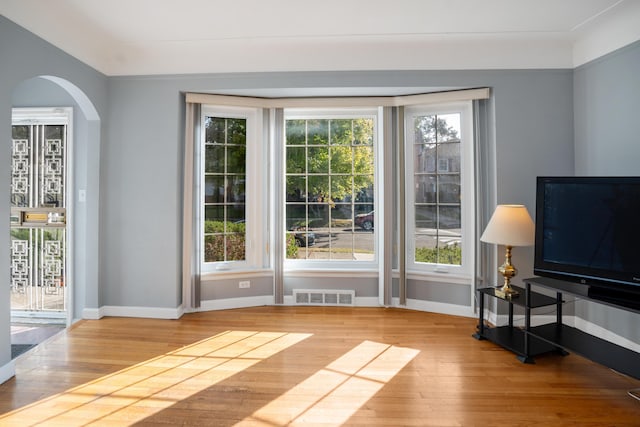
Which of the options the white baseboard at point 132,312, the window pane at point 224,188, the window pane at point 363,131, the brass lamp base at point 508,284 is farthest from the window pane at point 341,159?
the white baseboard at point 132,312

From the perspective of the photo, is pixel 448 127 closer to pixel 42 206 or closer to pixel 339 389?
pixel 339 389

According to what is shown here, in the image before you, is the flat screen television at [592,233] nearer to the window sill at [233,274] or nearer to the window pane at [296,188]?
the window pane at [296,188]

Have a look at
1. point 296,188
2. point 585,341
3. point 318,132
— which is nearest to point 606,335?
point 585,341

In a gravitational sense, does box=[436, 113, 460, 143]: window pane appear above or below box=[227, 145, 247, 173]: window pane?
above

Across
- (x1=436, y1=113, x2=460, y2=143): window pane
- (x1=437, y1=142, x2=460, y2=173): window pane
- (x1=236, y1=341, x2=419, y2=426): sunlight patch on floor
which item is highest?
(x1=436, y1=113, x2=460, y2=143): window pane

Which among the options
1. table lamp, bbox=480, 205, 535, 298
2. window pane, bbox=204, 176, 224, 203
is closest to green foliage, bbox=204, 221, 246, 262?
window pane, bbox=204, 176, 224, 203

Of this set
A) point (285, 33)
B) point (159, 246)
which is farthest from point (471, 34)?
point (159, 246)

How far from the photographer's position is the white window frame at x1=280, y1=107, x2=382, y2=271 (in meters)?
3.96

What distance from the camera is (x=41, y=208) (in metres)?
3.77

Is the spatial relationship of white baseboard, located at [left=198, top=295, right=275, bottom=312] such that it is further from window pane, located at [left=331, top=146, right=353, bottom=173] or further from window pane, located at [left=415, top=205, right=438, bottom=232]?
window pane, located at [left=415, top=205, right=438, bottom=232]

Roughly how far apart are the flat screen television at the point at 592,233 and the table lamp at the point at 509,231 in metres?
0.10

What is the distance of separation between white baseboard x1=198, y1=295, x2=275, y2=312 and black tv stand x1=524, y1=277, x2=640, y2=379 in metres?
2.64

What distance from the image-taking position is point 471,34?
3.24 meters

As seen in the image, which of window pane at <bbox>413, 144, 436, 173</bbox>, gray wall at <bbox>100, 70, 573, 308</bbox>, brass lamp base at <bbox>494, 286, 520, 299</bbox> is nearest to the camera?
brass lamp base at <bbox>494, 286, 520, 299</bbox>
